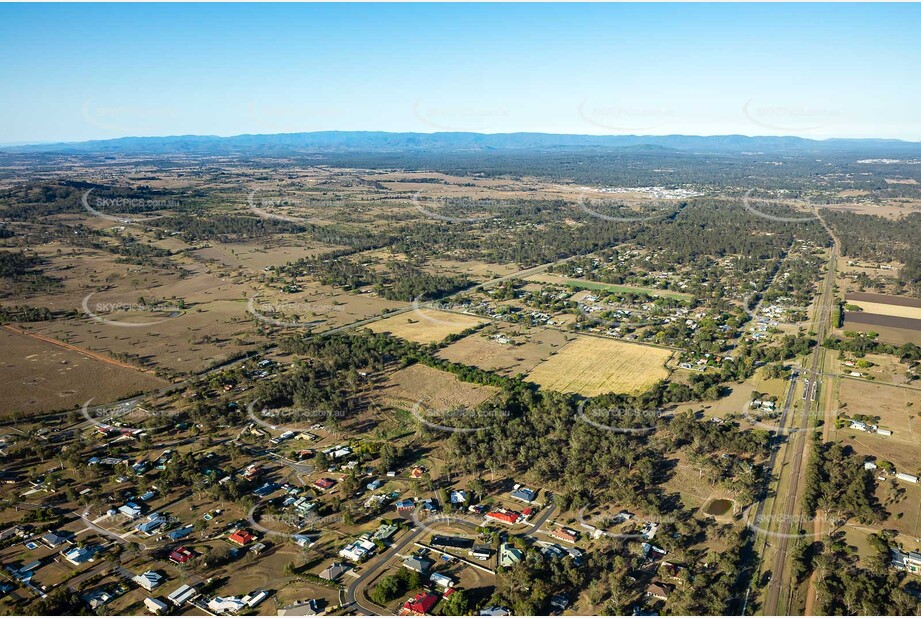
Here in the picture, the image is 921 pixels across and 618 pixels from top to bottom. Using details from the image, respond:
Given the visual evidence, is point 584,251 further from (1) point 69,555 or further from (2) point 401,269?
(1) point 69,555

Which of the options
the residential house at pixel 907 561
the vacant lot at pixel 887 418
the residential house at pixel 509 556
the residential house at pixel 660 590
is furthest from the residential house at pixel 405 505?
→ the vacant lot at pixel 887 418

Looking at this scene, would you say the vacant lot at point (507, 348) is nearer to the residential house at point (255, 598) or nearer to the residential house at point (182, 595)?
the residential house at point (255, 598)

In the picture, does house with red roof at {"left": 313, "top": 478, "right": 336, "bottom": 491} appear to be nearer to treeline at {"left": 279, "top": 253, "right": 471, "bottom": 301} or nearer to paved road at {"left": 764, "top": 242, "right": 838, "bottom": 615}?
paved road at {"left": 764, "top": 242, "right": 838, "bottom": 615}

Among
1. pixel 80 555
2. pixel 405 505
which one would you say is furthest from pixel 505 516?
pixel 80 555

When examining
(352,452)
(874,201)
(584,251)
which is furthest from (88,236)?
(874,201)

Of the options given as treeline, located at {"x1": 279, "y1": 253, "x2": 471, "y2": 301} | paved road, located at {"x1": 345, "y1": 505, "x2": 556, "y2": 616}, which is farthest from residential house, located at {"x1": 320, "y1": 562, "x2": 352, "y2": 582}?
treeline, located at {"x1": 279, "y1": 253, "x2": 471, "y2": 301}
